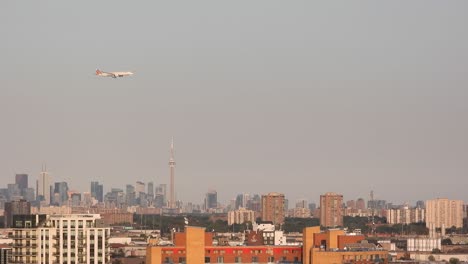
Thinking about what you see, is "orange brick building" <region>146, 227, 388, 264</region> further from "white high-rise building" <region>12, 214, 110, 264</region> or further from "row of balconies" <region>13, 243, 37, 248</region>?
"row of balconies" <region>13, 243, 37, 248</region>

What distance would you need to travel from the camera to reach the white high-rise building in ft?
284

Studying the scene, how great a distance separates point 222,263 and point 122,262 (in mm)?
39193

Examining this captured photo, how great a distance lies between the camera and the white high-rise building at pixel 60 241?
8650cm

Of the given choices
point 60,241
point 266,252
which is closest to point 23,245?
point 60,241

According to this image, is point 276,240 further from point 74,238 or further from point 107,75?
point 74,238

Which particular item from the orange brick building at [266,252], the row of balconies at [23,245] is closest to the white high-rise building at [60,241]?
the row of balconies at [23,245]

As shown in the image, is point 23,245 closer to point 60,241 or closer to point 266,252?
point 60,241

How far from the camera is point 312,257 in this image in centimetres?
9012

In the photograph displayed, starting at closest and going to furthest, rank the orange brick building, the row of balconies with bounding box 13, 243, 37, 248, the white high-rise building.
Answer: the white high-rise building
the row of balconies with bounding box 13, 243, 37, 248
the orange brick building

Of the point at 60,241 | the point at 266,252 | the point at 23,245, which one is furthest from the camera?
the point at 266,252

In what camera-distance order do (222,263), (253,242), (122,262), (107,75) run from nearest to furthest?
(222,263) < (107,75) < (253,242) < (122,262)

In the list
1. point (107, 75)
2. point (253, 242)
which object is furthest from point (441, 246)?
point (107, 75)

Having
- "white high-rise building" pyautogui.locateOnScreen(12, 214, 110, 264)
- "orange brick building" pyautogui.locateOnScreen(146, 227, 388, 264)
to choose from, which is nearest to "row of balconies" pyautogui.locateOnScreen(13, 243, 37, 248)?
"white high-rise building" pyautogui.locateOnScreen(12, 214, 110, 264)

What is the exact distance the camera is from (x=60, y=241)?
86.8 metres
